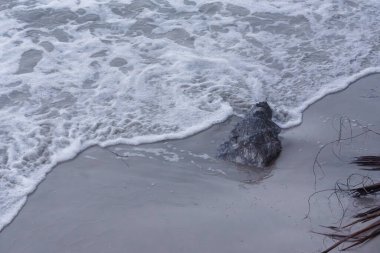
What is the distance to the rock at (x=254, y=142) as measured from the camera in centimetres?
376

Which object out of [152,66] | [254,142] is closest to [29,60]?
[152,66]

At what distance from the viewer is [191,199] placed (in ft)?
11.2

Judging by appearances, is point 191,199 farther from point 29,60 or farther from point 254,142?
point 29,60

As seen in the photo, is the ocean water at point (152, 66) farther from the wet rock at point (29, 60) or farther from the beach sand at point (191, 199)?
the beach sand at point (191, 199)

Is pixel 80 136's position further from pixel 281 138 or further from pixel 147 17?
pixel 147 17

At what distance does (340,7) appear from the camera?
6363mm

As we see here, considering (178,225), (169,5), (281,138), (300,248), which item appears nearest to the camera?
(300,248)

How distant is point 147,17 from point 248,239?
Answer: 3.88 m

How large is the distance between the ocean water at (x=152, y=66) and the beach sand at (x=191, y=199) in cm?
18

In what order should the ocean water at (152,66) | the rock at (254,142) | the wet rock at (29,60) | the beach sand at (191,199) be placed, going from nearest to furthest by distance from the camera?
the beach sand at (191,199) < the rock at (254,142) < the ocean water at (152,66) < the wet rock at (29,60)

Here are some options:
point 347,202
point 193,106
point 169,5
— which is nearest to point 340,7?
point 169,5

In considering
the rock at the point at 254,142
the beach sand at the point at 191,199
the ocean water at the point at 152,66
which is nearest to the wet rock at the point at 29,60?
the ocean water at the point at 152,66

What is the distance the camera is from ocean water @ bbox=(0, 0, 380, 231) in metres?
4.19

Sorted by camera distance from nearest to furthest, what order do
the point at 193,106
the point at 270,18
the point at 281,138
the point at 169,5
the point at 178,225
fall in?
the point at 178,225 < the point at 281,138 < the point at 193,106 < the point at 270,18 < the point at 169,5
